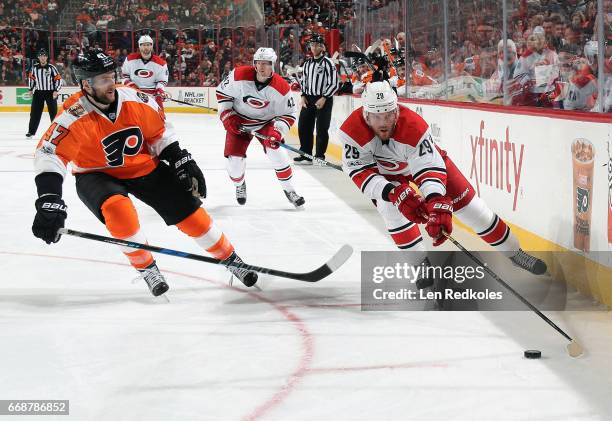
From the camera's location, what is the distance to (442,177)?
156 inches

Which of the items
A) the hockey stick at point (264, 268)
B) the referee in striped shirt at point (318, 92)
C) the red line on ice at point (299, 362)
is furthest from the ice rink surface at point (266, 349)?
the referee in striped shirt at point (318, 92)

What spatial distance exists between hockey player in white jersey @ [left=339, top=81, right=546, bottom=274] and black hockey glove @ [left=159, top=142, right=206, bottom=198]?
63 centimetres

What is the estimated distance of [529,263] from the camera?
4312 millimetres

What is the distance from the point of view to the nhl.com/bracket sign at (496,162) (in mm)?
4930

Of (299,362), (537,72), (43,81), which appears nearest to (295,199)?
(537,72)

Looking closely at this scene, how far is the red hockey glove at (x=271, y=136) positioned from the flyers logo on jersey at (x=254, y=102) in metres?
0.17

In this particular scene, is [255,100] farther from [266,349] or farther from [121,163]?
[266,349]

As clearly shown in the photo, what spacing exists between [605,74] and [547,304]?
40.3 inches

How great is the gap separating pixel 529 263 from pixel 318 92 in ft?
20.2

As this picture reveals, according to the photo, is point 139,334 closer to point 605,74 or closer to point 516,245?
point 516,245

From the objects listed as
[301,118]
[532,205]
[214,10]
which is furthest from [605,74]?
[214,10]

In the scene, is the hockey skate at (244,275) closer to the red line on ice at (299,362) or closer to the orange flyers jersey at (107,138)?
the red line on ice at (299,362)

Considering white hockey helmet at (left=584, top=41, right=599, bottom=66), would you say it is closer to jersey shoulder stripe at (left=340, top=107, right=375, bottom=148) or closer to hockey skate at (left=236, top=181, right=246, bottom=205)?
jersey shoulder stripe at (left=340, top=107, right=375, bottom=148)

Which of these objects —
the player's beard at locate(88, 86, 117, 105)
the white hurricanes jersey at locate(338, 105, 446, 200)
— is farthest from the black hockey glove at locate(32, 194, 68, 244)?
the white hurricanes jersey at locate(338, 105, 446, 200)
